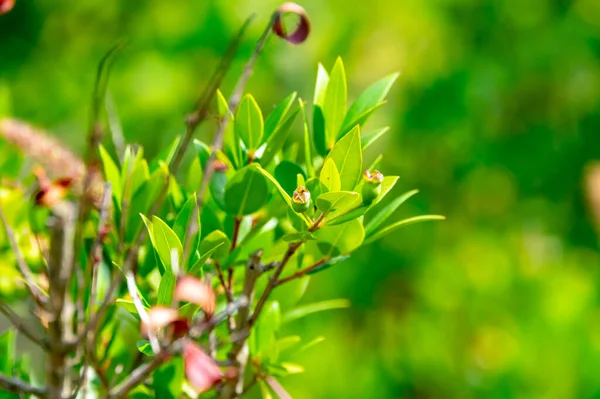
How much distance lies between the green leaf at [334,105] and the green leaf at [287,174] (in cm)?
8

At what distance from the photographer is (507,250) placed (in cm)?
303

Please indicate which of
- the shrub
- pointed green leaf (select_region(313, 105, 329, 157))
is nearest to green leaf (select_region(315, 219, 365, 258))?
the shrub

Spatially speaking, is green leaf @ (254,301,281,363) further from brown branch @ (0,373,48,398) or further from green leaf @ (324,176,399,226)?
brown branch @ (0,373,48,398)

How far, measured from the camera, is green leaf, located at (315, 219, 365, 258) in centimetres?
97

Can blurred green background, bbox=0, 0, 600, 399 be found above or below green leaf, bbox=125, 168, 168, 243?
below

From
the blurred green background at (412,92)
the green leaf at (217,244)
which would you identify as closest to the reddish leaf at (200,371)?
the green leaf at (217,244)

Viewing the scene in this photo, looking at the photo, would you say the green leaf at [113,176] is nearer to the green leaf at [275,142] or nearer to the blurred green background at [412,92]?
the green leaf at [275,142]

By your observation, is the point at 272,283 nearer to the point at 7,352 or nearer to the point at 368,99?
the point at 368,99

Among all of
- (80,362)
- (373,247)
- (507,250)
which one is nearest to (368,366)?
(507,250)

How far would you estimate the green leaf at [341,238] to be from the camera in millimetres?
969

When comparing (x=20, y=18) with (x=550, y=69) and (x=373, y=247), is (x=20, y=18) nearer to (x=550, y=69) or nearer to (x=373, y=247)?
(x=373, y=247)

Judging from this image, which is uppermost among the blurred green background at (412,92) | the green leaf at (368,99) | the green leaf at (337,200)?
the green leaf at (368,99)

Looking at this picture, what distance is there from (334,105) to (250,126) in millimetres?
95

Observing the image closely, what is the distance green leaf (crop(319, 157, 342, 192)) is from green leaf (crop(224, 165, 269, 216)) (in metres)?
0.10
